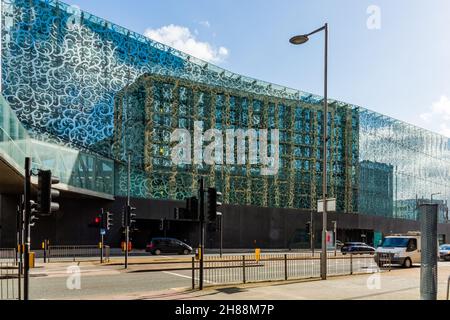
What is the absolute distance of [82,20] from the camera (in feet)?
158

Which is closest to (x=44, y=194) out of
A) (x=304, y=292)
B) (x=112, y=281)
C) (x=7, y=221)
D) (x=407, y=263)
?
(x=304, y=292)

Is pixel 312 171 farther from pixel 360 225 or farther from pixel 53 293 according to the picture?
pixel 53 293

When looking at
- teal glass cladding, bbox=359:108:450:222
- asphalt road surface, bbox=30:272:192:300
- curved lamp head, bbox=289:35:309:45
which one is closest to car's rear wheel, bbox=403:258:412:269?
asphalt road surface, bbox=30:272:192:300

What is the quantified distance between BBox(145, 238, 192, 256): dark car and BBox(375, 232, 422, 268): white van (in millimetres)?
19647

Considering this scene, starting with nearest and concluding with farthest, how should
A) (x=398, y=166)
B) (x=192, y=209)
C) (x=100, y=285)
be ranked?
(x=192, y=209) → (x=100, y=285) → (x=398, y=166)

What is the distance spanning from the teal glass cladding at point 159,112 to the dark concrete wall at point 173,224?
6.70 ft

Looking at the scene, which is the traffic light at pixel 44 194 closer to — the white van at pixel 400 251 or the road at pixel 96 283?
the road at pixel 96 283

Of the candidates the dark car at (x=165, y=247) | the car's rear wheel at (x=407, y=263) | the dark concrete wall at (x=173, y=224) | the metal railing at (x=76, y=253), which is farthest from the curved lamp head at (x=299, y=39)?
the dark car at (x=165, y=247)

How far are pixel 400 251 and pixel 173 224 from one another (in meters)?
31.5

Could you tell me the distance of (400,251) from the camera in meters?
26.2

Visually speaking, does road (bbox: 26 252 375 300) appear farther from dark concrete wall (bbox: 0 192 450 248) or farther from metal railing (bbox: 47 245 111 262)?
dark concrete wall (bbox: 0 192 450 248)

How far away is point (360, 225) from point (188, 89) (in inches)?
1342

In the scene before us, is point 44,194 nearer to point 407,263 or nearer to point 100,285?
point 100,285

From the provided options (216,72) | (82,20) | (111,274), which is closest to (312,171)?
(216,72)
